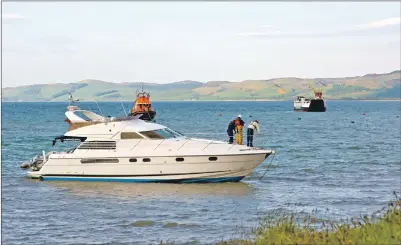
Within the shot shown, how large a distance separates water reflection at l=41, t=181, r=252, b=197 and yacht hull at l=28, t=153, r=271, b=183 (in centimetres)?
29

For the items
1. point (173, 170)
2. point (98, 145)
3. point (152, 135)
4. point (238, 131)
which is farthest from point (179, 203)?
point (238, 131)

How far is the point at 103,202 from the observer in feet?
81.8

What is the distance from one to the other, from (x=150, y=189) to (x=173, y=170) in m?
1.51

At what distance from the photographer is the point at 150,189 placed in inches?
1085

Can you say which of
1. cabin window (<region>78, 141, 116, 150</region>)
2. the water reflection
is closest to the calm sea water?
the water reflection

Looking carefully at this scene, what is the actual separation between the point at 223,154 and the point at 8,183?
9984mm

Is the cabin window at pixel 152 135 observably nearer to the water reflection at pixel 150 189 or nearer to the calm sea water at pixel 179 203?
the water reflection at pixel 150 189

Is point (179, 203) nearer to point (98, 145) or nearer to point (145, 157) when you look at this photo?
point (145, 157)

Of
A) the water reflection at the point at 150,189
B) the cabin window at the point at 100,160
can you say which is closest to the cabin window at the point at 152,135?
the cabin window at the point at 100,160

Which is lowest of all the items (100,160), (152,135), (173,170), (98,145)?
(173,170)

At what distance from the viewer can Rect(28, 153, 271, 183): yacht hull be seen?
1121 inches

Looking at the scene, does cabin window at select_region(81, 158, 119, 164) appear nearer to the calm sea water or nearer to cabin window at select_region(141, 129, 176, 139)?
the calm sea water

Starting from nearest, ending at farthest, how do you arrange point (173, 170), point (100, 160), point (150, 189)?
point (150, 189) < point (173, 170) < point (100, 160)

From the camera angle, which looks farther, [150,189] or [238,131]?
[238,131]
